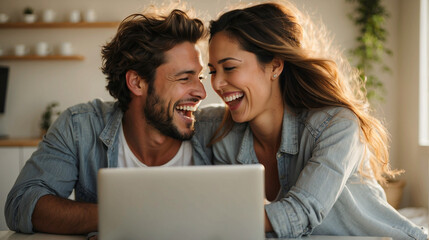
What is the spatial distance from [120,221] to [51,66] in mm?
4171

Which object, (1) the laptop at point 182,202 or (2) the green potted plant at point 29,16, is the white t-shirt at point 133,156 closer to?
(1) the laptop at point 182,202

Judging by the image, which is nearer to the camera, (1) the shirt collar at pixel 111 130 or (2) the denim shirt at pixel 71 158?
(2) the denim shirt at pixel 71 158

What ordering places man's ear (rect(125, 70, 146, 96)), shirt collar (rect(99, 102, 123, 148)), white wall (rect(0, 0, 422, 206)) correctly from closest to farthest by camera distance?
1. shirt collar (rect(99, 102, 123, 148))
2. man's ear (rect(125, 70, 146, 96))
3. white wall (rect(0, 0, 422, 206))

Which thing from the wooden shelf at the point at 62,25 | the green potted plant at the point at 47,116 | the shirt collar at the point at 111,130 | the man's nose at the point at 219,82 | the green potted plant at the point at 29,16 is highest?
the green potted plant at the point at 29,16

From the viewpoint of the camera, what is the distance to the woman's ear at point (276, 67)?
1.92 metres

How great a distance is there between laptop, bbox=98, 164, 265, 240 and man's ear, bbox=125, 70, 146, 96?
1.15 m

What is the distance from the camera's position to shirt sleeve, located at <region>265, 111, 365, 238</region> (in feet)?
4.55

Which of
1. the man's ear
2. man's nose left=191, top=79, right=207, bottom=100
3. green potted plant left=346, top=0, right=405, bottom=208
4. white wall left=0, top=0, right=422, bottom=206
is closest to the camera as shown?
man's nose left=191, top=79, right=207, bottom=100

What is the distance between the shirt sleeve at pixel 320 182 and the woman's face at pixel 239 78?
344mm

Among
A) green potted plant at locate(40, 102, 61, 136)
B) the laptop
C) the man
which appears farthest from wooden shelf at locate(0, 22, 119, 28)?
the laptop

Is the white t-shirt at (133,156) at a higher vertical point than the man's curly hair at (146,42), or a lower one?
lower

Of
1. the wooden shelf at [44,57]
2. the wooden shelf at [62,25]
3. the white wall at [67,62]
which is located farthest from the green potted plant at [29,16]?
the wooden shelf at [44,57]

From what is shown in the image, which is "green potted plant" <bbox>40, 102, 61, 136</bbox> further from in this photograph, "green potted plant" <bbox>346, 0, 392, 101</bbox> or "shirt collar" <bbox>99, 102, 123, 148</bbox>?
"green potted plant" <bbox>346, 0, 392, 101</bbox>

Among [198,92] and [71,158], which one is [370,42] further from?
[71,158]
